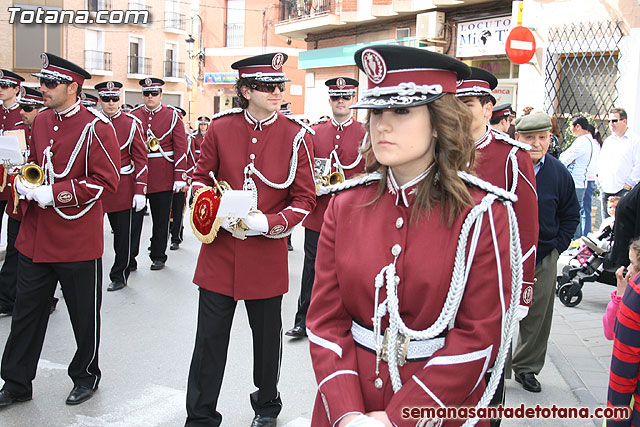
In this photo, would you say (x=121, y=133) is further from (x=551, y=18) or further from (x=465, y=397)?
(x=551, y=18)

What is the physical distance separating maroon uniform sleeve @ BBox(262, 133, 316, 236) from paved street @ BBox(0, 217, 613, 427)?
1.34m

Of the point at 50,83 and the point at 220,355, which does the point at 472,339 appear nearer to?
the point at 220,355

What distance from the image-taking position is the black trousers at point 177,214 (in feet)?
34.3

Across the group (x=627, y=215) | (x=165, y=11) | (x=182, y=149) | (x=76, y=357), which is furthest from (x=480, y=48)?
(x=165, y=11)

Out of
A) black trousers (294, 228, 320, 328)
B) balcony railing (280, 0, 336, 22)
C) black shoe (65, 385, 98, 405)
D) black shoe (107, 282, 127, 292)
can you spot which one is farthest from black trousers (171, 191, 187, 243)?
balcony railing (280, 0, 336, 22)

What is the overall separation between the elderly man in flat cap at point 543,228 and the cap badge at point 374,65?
306 cm

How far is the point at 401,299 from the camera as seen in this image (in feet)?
7.56

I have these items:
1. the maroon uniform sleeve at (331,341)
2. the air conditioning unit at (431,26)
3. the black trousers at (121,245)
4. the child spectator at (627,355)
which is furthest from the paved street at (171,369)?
the air conditioning unit at (431,26)

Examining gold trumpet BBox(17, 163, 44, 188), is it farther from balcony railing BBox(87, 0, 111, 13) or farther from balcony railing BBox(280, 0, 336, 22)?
balcony railing BBox(87, 0, 111, 13)

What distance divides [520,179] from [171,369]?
3.05m

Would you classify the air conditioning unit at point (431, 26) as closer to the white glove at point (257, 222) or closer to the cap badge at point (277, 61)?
the cap badge at point (277, 61)

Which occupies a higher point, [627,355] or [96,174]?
[96,174]

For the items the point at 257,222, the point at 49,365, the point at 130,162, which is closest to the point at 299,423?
the point at 257,222
